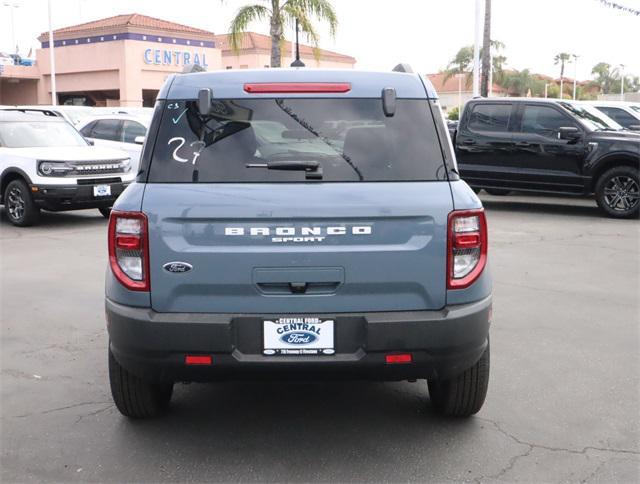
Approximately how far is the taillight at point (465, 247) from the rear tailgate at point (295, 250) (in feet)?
0.16

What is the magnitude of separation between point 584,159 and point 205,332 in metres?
10.5

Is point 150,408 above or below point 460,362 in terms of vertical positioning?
below

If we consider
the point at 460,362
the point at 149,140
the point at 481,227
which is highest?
the point at 149,140

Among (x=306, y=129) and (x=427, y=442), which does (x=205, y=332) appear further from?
(x=427, y=442)

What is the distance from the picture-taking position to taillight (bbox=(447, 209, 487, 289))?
3.51 m

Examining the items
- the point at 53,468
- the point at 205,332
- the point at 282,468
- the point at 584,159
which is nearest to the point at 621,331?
the point at 282,468

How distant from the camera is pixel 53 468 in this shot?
3652 mm

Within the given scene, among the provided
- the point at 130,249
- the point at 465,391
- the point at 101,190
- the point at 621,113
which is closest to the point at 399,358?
the point at 465,391

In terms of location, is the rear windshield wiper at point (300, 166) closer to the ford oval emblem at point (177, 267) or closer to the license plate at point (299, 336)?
the ford oval emblem at point (177, 267)

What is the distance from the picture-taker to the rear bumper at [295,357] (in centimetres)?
343

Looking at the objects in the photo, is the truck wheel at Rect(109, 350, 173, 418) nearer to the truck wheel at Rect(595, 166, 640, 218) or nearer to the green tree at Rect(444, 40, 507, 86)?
the truck wheel at Rect(595, 166, 640, 218)

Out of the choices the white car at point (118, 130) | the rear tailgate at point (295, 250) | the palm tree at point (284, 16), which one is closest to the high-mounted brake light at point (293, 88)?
the rear tailgate at point (295, 250)

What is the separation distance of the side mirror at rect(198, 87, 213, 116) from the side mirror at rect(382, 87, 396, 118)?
0.83m

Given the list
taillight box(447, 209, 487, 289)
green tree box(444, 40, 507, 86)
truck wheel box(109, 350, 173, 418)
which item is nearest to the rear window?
taillight box(447, 209, 487, 289)
